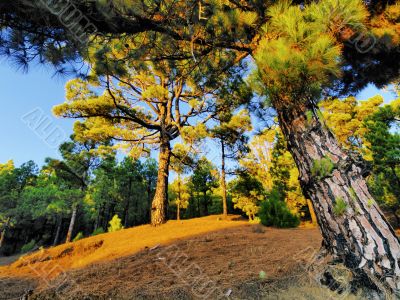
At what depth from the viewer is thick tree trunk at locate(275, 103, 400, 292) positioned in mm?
1626

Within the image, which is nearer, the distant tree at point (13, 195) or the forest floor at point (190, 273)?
the forest floor at point (190, 273)

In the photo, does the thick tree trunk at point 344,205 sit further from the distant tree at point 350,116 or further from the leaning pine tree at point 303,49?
the distant tree at point 350,116

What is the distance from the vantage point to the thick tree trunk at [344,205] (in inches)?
64.0

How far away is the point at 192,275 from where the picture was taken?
2914mm

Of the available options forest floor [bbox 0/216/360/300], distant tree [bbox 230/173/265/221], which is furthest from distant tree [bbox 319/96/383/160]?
forest floor [bbox 0/216/360/300]

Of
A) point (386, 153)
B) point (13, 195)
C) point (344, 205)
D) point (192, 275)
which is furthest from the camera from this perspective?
point (13, 195)

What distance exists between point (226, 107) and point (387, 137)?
7.97 m

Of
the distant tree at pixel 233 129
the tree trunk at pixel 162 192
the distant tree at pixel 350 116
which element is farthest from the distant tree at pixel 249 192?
the distant tree at pixel 350 116

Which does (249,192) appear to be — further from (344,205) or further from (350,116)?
(344,205)

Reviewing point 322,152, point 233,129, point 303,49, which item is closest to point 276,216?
point 233,129

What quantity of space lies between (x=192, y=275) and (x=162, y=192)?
15.8 ft

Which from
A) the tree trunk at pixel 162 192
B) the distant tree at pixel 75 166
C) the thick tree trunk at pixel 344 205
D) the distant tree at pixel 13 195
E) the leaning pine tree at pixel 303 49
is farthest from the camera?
the distant tree at pixel 13 195

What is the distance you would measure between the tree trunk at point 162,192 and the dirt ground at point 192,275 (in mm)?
2872

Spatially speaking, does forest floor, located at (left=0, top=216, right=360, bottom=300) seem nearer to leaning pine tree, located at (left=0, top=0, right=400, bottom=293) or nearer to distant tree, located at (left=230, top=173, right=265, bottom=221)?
leaning pine tree, located at (left=0, top=0, right=400, bottom=293)
